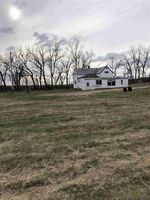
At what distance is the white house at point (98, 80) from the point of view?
185 feet

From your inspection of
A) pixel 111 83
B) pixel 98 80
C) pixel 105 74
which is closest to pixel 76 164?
pixel 98 80

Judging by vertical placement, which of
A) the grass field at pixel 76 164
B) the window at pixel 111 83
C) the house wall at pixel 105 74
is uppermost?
the house wall at pixel 105 74

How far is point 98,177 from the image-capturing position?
509 cm

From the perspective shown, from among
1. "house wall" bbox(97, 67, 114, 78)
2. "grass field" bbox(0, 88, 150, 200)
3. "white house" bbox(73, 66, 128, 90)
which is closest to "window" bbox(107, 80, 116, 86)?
"white house" bbox(73, 66, 128, 90)

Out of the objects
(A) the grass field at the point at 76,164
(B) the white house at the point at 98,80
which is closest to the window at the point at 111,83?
(B) the white house at the point at 98,80

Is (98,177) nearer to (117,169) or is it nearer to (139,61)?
(117,169)

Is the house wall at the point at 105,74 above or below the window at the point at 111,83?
above

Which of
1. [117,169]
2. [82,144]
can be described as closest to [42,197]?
[117,169]

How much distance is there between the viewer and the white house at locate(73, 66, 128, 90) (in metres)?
56.3

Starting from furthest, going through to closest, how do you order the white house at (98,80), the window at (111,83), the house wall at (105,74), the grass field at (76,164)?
the house wall at (105,74)
the window at (111,83)
the white house at (98,80)
the grass field at (76,164)

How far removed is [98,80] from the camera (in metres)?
56.7

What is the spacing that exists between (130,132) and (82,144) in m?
2.13

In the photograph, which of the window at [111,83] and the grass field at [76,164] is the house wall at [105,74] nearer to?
the window at [111,83]

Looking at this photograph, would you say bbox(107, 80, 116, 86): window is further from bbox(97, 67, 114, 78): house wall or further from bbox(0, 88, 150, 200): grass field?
bbox(0, 88, 150, 200): grass field
